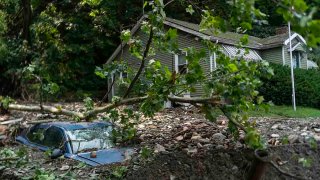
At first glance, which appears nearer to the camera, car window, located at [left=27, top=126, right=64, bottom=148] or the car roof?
car window, located at [left=27, top=126, right=64, bottom=148]

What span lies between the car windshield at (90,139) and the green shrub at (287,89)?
1332 cm

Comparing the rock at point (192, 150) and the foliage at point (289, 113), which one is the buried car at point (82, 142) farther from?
the foliage at point (289, 113)

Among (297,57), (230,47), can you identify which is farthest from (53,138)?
(297,57)

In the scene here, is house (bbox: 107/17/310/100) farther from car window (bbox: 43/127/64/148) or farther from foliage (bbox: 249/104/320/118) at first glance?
car window (bbox: 43/127/64/148)

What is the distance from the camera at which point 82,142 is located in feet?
24.5

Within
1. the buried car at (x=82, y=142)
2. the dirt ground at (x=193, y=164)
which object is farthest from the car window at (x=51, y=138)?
the dirt ground at (x=193, y=164)

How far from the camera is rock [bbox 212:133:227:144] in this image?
25.2 ft

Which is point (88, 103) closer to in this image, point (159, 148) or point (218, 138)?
point (159, 148)

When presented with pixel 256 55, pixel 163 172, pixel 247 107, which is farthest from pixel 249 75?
pixel 256 55

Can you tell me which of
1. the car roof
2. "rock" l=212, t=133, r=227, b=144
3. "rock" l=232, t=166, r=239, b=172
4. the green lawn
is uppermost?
the car roof

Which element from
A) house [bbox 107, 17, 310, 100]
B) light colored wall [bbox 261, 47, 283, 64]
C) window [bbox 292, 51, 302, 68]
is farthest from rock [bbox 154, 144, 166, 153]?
window [bbox 292, 51, 302, 68]

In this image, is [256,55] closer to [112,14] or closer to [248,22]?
[112,14]

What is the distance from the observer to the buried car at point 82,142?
710 centimetres

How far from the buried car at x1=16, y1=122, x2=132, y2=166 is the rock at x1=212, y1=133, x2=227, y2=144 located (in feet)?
4.90
